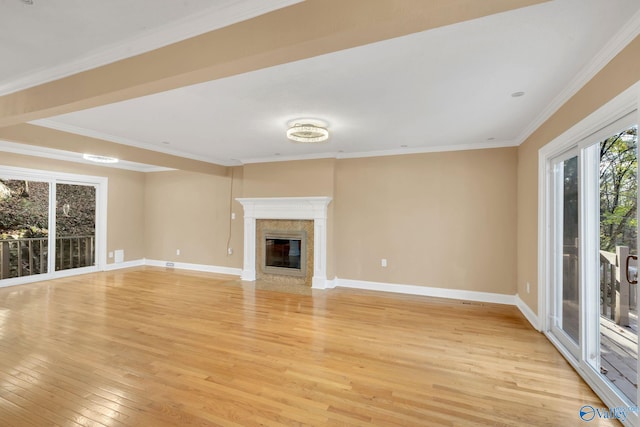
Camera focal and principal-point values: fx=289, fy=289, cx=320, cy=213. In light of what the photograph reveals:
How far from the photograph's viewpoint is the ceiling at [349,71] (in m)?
1.63

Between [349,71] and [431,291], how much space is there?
12.9ft

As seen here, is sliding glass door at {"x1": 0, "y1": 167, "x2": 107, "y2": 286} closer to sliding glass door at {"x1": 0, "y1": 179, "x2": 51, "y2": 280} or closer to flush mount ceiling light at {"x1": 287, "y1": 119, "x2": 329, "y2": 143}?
sliding glass door at {"x1": 0, "y1": 179, "x2": 51, "y2": 280}

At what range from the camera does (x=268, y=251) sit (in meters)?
5.95

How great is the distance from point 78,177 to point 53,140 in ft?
9.61

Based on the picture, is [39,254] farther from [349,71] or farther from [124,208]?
[349,71]

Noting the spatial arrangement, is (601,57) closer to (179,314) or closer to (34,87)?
(34,87)

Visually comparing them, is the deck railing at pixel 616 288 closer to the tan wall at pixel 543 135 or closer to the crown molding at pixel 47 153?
the tan wall at pixel 543 135

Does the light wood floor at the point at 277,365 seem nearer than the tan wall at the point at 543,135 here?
No

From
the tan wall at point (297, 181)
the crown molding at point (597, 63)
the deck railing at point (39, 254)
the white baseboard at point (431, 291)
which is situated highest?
the crown molding at point (597, 63)

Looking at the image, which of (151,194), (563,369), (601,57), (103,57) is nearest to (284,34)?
(103,57)

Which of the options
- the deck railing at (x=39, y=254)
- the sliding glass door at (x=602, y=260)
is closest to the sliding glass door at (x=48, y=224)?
the deck railing at (x=39, y=254)

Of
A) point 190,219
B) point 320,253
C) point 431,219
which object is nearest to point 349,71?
point 431,219

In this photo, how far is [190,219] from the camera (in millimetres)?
7012

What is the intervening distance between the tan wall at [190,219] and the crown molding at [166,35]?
172 inches
